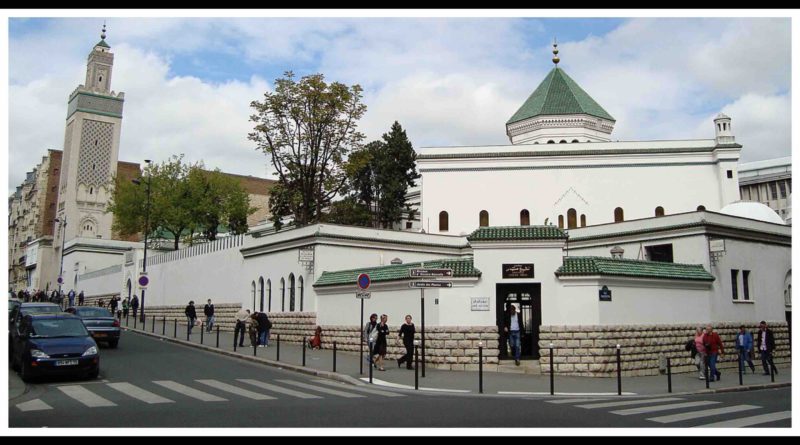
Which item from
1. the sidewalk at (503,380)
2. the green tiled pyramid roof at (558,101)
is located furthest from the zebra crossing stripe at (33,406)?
the green tiled pyramid roof at (558,101)

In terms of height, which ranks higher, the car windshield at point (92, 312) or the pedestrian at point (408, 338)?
the car windshield at point (92, 312)

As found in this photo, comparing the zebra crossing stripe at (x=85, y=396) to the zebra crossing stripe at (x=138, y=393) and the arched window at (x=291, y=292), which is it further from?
the arched window at (x=291, y=292)

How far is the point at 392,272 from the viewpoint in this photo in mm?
24438

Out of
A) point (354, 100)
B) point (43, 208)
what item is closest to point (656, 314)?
point (354, 100)

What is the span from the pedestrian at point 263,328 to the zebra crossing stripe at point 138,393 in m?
10.7

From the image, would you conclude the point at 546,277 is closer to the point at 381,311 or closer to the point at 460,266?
the point at 460,266

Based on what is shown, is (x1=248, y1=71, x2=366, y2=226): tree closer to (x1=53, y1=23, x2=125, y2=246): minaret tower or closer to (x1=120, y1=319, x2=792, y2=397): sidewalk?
(x1=120, y1=319, x2=792, y2=397): sidewalk

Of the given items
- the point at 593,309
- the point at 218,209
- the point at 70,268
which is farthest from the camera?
the point at 70,268

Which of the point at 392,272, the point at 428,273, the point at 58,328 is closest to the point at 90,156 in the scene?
the point at 392,272

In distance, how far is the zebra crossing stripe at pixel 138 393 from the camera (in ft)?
42.9

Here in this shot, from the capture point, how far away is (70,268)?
236ft

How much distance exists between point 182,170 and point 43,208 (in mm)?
47769

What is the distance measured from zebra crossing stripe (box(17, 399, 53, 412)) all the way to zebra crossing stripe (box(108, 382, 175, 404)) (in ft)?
5.41

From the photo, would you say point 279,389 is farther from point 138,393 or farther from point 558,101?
point 558,101
